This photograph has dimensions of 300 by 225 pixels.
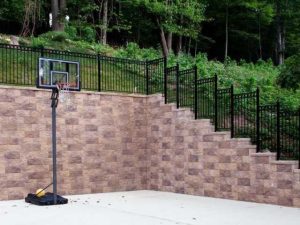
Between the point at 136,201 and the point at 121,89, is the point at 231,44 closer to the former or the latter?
the point at 121,89

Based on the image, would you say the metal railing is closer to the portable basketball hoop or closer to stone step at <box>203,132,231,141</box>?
stone step at <box>203,132,231,141</box>

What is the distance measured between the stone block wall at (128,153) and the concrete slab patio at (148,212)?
2.04ft

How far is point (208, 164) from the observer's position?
13.3 meters

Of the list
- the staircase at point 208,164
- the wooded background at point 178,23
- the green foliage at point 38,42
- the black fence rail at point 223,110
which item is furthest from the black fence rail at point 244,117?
the wooded background at point 178,23

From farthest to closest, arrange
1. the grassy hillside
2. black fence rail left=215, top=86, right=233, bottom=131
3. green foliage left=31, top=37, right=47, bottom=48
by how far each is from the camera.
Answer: green foliage left=31, top=37, right=47, bottom=48 → the grassy hillside → black fence rail left=215, top=86, right=233, bottom=131

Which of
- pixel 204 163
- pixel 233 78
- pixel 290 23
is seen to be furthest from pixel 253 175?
pixel 290 23

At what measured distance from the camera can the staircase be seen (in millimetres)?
11594

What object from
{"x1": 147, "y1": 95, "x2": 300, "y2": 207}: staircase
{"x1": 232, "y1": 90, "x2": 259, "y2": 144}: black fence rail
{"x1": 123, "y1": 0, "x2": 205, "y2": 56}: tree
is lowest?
{"x1": 147, "y1": 95, "x2": 300, "y2": 207}: staircase

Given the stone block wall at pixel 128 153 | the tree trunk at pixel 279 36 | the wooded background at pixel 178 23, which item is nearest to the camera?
the stone block wall at pixel 128 153

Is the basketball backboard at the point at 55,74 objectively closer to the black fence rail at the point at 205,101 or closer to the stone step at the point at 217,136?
the black fence rail at the point at 205,101

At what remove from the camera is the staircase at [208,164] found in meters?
11.6

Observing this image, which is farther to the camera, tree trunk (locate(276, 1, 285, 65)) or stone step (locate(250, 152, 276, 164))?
tree trunk (locate(276, 1, 285, 65))

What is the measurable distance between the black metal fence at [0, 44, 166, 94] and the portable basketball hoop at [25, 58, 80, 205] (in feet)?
2.99

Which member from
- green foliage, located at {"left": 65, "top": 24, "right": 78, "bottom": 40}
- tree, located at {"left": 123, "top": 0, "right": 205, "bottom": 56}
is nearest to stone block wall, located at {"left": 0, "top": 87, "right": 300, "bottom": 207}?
green foliage, located at {"left": 65, "top": 24, "right": 78, "bottom": 40}
